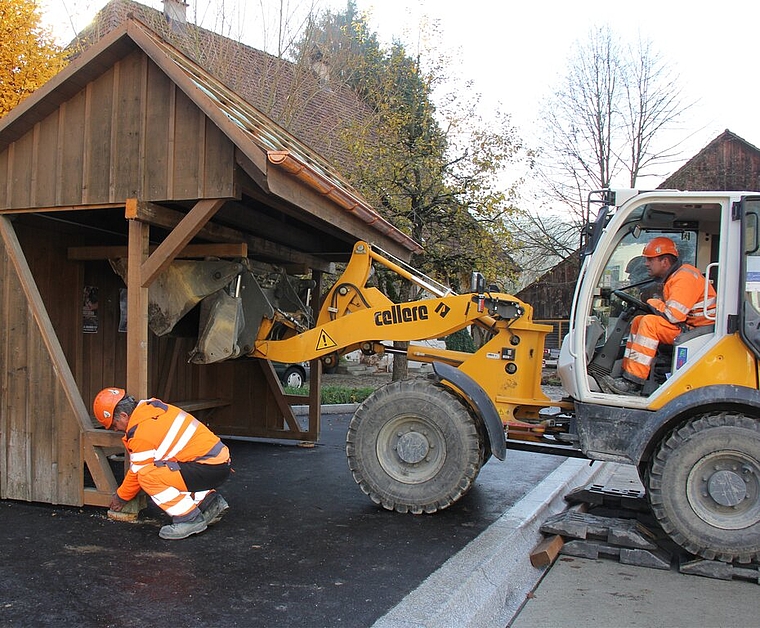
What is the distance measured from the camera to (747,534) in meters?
4.72

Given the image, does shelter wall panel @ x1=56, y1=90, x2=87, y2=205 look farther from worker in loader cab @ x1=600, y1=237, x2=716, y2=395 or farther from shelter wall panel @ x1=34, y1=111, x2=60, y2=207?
worker in loader cab @ x1=600, y1=237, x2=716, y2=395

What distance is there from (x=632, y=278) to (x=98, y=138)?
4.61 m

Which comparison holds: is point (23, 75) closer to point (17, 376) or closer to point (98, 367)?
point (98, 367)

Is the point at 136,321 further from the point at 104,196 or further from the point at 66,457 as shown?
the point at 66,457

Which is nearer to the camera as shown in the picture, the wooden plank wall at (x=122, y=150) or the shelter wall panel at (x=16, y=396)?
the wooden plank wall at (x=122, y=150)

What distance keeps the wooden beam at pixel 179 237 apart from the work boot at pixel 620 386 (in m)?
3.36

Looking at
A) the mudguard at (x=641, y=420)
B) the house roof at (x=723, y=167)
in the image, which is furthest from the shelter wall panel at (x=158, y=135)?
the house roof at (x=723, y=167)

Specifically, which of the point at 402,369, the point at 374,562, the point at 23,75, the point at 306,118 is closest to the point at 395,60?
the point at 306,118

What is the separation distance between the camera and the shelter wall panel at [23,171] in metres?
6.04

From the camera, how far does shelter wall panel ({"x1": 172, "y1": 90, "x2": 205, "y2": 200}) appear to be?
5.57m

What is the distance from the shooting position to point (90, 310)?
297 inches

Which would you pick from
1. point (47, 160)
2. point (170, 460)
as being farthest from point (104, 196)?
point (170, 460)

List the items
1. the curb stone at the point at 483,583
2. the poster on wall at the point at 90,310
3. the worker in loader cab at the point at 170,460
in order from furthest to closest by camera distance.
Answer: the poster on wall at the point at 90,310
the worker in loader cab at the point at 170,460
the curb stone at the point at 483,583

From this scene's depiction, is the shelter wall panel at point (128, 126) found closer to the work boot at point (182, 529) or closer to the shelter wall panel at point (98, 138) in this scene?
the shelter wall panel at point (98, 138)
